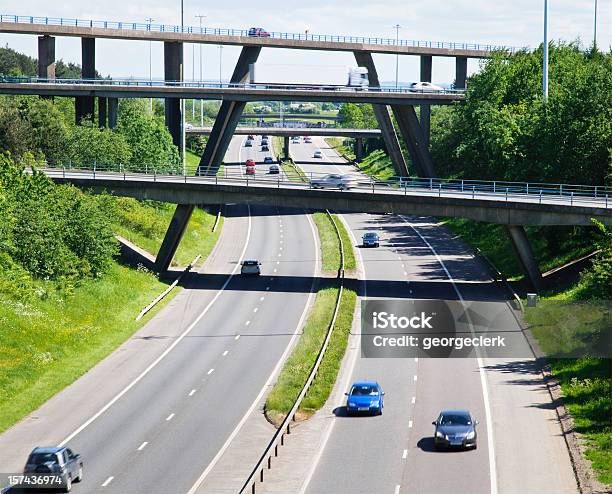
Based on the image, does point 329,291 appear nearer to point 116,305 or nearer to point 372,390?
point 116,305

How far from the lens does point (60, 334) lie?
68.2 m

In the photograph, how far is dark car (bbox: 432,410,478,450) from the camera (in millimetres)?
46531

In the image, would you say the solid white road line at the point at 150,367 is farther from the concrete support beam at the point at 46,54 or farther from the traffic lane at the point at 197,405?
the concrete support beam at the point at 46,54

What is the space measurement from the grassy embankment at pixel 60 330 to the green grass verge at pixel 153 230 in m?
11.1

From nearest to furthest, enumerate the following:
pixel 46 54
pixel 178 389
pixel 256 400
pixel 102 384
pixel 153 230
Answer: pixel 256 400 < pixel 178 389 < pixel 102 384 < pixel 153 230 < pixel 46 54

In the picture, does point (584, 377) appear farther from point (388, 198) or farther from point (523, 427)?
point (388, 198)

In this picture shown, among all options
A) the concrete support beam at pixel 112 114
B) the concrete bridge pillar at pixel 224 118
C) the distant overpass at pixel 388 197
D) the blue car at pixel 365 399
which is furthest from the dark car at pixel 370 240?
the blue car at pixel 365 399

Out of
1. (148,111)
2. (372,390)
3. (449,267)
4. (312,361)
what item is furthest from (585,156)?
(148,111)

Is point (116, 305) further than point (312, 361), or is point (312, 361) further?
point (116, 305)

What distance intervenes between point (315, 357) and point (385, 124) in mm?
73721

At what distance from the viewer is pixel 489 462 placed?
149 ft

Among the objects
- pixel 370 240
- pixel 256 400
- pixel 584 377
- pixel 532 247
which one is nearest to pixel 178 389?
pixel 256 400

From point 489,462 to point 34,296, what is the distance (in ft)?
121

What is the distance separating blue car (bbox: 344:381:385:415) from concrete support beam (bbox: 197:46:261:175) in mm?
69403
